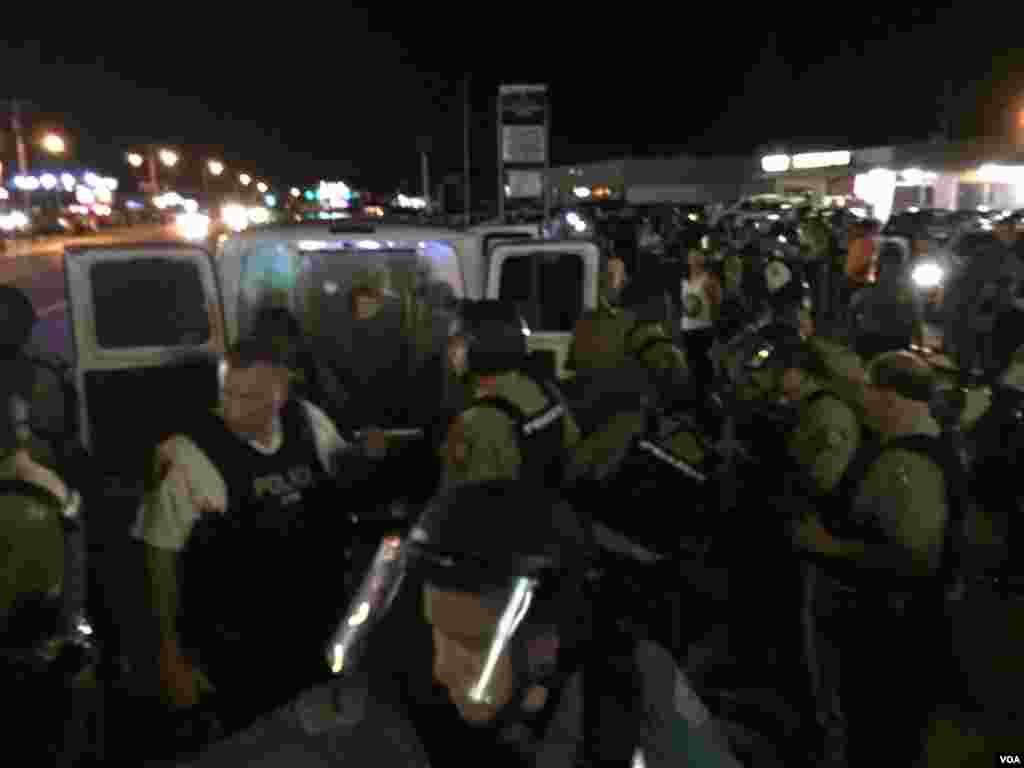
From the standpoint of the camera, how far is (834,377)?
18.1 feet

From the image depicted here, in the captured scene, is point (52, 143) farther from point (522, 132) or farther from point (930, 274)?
point (930, 274)

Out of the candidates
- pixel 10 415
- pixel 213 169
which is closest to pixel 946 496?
pixel 10 415

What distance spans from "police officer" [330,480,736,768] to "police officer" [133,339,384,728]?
1.63 meters

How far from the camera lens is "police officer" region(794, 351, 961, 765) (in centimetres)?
377

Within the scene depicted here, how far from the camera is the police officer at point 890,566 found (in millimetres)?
3768

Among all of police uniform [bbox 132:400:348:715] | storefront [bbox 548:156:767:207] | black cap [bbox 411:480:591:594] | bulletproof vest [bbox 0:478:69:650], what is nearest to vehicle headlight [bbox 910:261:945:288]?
A: police uniform [bbox 132:400:348:715]

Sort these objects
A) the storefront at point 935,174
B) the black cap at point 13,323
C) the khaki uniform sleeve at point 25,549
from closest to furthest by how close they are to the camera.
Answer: the khaki uniform sleeve at point 25,549 → the black cap at point 13,323 → the storefront at point 935,174

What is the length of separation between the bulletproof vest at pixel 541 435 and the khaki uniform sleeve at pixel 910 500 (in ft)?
3.55

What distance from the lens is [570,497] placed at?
4809mm

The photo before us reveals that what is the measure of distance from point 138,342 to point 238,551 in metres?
4.01

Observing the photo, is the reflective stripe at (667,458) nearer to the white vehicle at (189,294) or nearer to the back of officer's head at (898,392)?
the back of officer's head at (898,392)

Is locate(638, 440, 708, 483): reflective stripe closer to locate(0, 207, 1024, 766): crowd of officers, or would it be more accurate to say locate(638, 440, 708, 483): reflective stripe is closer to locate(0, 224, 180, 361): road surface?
locate(0, 207, 1024, 766): crowd of officers

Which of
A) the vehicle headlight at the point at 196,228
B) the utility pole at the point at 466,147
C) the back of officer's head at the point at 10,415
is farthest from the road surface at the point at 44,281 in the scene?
the utility pole at the point at 466,147

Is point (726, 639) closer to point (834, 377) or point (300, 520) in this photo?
point (834, 377)
